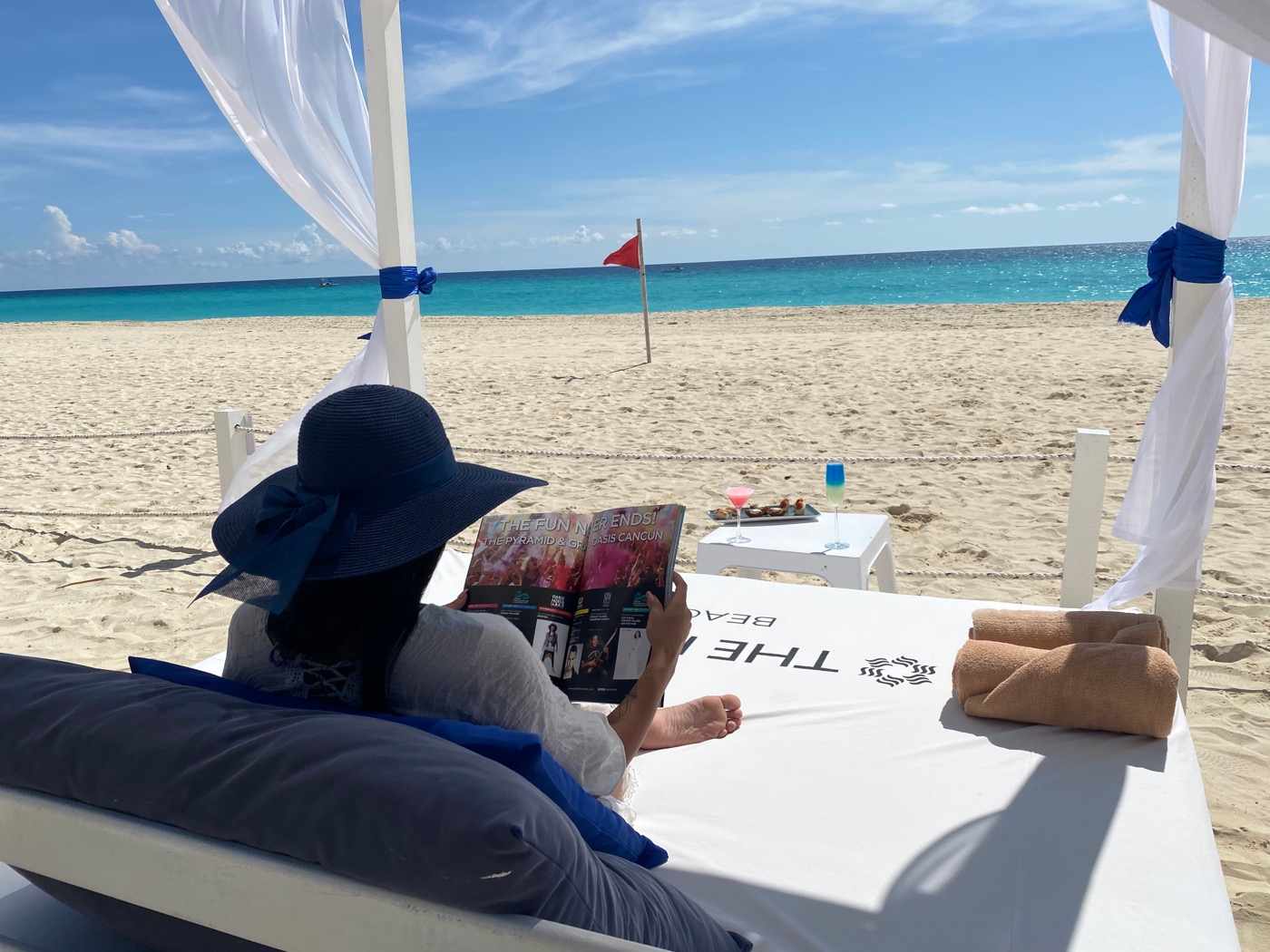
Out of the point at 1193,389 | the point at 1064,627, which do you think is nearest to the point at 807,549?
the point at 1064,627

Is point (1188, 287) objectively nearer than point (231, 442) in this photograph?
Yes

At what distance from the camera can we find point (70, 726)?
0.95 m

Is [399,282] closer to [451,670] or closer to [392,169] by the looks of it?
[392,169]

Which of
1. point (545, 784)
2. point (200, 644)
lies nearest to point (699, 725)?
point (545, 784)

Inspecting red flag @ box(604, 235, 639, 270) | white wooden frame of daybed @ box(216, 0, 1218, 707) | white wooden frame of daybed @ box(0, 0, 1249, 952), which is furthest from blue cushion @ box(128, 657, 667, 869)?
red flag @ box(604, 235, 639, 270)

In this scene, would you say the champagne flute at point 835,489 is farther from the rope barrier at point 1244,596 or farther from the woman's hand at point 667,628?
the woman's hand at point 667,628

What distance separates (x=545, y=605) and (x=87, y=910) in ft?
3.63

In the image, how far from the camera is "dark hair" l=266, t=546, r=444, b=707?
44.4 inches

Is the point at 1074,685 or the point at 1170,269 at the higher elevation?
the point at 1170,269

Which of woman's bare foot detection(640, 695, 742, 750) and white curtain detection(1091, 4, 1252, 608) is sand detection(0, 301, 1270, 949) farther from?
woman's bare foot detection(640, 695, 742, 750)

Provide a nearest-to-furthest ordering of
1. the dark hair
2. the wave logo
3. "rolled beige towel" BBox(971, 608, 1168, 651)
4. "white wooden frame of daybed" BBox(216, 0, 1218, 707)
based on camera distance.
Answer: the dark hair
"rolled beige towel" BBox(971, 608, 1168, 651)
the wave logo
"white wooden frame of daybed" BBox(216, 0, 1218, 707)

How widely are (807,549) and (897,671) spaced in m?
0.85

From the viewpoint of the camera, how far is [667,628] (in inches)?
69.4

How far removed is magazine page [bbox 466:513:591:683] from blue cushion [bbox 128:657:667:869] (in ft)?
2.41
